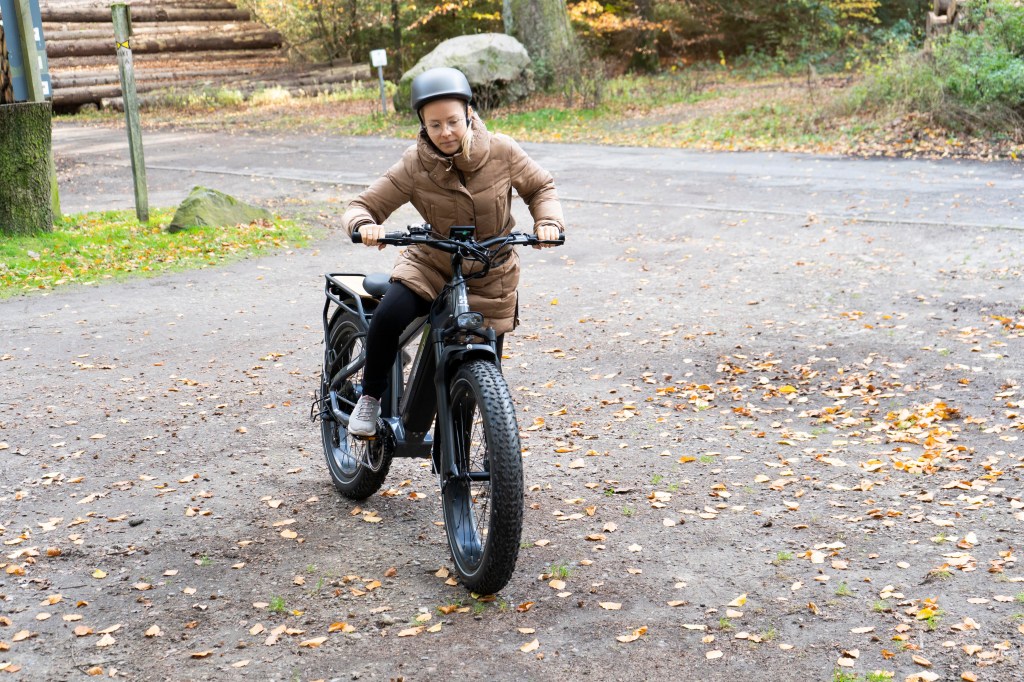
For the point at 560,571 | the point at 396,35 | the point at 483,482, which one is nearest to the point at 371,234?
the point at 483,482

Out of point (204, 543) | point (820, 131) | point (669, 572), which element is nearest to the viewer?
point (669, 572)

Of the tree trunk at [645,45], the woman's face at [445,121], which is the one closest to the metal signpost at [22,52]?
the woman's face at [445,121]

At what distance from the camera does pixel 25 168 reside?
12.1 meters

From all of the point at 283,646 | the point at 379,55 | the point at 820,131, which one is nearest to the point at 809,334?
the point at 283,646

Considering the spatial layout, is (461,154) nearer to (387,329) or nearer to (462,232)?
(462,232)

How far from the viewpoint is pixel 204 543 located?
5027mm

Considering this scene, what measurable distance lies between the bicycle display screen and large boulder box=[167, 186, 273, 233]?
30.3ft

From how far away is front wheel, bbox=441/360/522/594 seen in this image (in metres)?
4.04

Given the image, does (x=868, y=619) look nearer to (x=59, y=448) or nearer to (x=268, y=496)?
(x=268, y=496)

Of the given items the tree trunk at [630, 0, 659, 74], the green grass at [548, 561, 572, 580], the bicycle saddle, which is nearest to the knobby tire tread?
the green grass at [548, 561, 572, 580]

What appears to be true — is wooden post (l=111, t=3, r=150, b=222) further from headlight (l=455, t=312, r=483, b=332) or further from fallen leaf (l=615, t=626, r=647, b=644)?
fallen leaf (l=615, t=626, r=647, b=644)

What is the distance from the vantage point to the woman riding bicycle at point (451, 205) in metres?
4.41

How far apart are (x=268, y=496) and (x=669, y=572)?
2103mm

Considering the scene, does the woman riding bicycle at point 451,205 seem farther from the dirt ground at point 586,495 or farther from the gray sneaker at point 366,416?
the dirt ground at point 586,495
